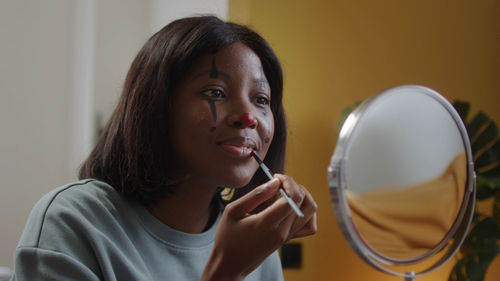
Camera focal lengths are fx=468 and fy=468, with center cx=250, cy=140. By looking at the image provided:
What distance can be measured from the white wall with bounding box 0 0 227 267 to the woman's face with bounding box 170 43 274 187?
38.9 inches

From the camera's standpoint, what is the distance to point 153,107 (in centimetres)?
76

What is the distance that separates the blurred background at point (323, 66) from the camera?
171 centimetres

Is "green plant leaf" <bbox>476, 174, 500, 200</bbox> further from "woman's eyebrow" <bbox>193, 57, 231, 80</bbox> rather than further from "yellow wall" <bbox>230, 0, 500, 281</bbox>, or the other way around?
"woman's eyebrow" <bbox>193, 57, 231, 80</bbox>

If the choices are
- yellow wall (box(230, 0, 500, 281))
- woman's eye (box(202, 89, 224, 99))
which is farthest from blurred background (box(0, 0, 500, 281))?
woman's eye (box(202, 89, 224, 99))

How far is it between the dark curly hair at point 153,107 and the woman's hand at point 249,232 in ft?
0.67

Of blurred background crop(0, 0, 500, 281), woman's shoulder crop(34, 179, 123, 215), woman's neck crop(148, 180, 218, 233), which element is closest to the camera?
woman's shoulder crop(34, 179, 123, 215)

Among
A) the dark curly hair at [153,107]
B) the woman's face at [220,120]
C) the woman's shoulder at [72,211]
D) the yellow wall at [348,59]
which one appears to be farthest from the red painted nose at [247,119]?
the yellow wall at [348,59]

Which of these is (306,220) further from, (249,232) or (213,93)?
(213,93)

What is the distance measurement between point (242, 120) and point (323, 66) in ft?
3.64

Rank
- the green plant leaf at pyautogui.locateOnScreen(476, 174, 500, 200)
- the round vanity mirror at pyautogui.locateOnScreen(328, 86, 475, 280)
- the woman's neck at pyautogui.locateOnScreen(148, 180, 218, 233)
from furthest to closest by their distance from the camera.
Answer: the green plant leaf at pyautogui.locateOnScreen(476, 174, 500, 200)
the woman's neck at pyautogui.locateOnScreen(148, 180, 218, 233)
the round vanity mirror at pyautogui.locateOnScreen(328, 86, 475, 280)

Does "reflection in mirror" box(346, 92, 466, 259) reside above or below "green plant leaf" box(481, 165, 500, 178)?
above

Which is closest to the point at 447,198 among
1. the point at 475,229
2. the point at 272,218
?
the point at 272,218

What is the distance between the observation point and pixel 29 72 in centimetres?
161

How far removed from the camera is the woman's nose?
2.41 feet
